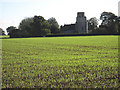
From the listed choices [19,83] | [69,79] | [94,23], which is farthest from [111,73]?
[94,23]

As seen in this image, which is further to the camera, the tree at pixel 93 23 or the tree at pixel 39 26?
the tree at pixel 93 23

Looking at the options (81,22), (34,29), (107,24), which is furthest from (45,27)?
(107,24)

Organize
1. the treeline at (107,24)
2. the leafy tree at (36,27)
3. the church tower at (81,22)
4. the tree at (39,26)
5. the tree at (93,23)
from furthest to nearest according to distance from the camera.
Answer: the church tower at (81,22), the tree at (93,23), the leafy tree at (36,27), the tree at (39,26), the treeline at (107,24)

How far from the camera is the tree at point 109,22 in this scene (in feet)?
275

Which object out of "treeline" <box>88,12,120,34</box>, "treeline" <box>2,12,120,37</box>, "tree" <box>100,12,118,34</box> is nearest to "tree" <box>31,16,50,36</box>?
"treeline" <box>2,12,120,37</box>

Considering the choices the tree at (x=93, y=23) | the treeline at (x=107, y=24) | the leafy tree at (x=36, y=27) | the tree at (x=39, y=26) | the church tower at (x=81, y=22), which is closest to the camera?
the treeline at (x=107, y=24)

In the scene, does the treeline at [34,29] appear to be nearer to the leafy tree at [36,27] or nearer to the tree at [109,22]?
the leafy tree at [36,27]

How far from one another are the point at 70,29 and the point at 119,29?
4375 centimetres

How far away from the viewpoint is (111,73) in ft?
21.9

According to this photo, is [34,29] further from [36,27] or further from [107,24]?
[107,24]

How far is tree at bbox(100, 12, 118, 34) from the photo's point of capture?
83.9 meters

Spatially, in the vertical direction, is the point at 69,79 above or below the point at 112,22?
below

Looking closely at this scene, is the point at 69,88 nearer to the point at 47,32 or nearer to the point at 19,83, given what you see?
the point at 19,83

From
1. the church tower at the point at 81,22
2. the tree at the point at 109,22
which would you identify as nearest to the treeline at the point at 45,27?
the tree at the point at 109,22
